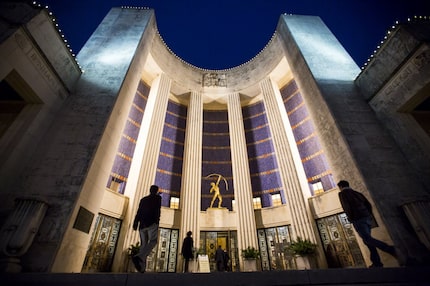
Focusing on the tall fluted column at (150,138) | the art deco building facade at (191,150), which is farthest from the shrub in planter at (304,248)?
the tall fluted column at (150,138)

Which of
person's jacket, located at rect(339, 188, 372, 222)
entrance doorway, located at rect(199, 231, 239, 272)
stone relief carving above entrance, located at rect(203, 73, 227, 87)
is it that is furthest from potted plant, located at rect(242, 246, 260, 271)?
stone relief carving above entrance, located at rect(203, 73, 227, 87)

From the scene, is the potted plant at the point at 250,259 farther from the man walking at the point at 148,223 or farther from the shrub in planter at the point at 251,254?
the man walking at the point at 148,223

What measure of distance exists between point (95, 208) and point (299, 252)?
9.69m

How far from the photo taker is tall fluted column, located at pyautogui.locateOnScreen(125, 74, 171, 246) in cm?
1158

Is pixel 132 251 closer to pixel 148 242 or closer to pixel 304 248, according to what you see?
pixel 148 242

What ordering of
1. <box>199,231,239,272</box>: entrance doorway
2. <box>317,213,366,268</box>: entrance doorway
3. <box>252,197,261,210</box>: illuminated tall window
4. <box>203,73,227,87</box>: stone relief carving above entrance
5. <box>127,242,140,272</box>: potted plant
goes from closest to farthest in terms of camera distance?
<box>127,242,140,272</box>: potted plant, <box>317,213,366,268</box>: entrance doorway, <box>199,231,239,272</box>: entrance doorway, <box>252,197,261,210</box>: illuminated tall window, <box>203,73,227,87</box>: stone relief carving above entrance

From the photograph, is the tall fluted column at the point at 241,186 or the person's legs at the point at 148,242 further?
the tall fluted column at the point at 241,186

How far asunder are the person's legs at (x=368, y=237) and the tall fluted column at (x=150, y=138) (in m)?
10.0

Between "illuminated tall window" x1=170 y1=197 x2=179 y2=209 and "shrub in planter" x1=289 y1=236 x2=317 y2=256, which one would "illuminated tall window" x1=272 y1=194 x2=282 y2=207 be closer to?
"shrub in planter" x1=289 y1=236 x2=317 y2=256

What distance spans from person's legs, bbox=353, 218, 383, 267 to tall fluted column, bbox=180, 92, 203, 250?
9125 mm

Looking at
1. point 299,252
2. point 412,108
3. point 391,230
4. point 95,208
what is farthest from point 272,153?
point 95,208

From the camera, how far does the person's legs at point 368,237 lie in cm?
452

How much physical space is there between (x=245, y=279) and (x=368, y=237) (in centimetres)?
325

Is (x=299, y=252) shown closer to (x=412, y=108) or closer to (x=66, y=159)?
(x=412, y=108)
